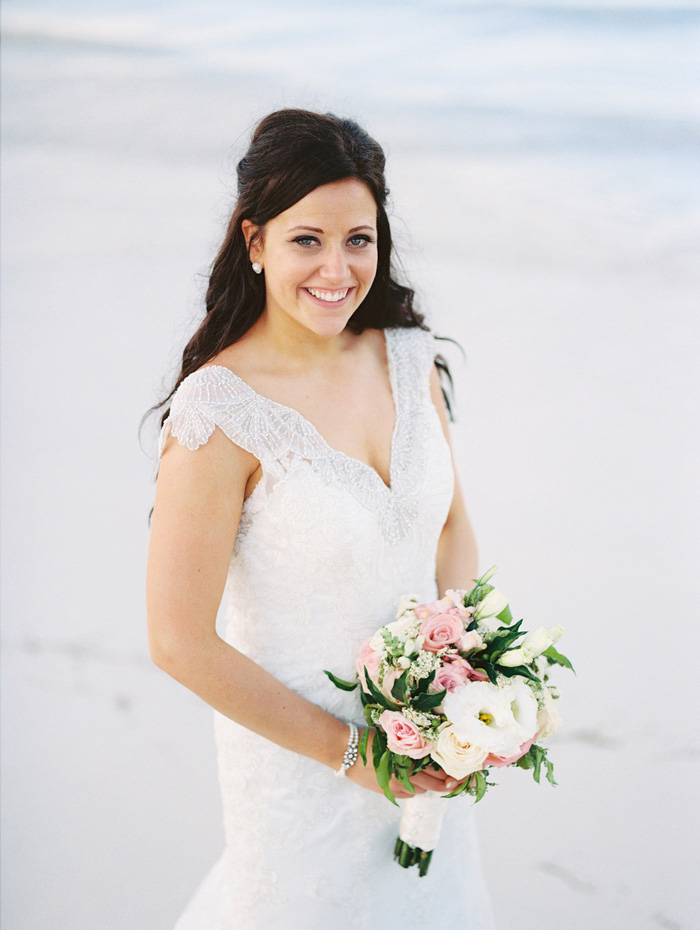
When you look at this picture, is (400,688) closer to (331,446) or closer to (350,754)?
(350,754)

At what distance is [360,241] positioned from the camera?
5.40 feet

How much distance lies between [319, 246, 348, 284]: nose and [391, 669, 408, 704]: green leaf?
0.70 m

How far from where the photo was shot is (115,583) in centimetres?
339

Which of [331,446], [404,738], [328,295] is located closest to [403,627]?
[404,738]

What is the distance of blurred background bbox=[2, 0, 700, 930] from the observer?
9.87ft

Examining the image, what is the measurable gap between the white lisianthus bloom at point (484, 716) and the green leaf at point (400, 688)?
67mm

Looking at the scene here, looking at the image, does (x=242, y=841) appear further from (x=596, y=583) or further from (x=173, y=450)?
(x=596, y=583)

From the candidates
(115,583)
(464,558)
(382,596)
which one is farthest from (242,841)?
(115,583)

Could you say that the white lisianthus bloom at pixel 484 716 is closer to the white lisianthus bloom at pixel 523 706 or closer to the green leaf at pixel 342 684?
the white lisianthus bloom at pixel 523 706

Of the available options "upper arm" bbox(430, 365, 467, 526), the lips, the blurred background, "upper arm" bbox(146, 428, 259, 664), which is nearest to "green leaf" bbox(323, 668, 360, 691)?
"upper arm" bbox(146, 428, 259, 664)

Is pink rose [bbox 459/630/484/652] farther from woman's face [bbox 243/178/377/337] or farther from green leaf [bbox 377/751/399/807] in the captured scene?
woman's face [bbox 243/178/377/337]

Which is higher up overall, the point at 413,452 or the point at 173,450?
the point at 413,452

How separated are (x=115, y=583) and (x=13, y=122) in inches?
69.6

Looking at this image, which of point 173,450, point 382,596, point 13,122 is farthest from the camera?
point 13,122
